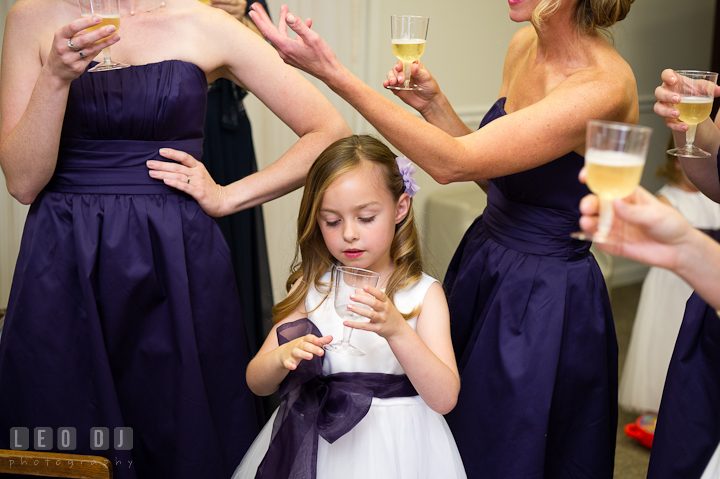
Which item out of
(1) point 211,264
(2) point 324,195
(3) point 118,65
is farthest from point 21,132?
(2) point 324,195

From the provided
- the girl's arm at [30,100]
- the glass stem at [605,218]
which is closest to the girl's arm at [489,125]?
the girl's arm at [30,100]

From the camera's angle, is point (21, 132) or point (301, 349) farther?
point (21, 132)

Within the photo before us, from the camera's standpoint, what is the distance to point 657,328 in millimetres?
3301

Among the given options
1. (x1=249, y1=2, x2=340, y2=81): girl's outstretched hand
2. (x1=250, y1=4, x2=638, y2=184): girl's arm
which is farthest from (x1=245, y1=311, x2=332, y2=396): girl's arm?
(x1=249, y1=2, x2=340, y2=81): girl's outstretched hand

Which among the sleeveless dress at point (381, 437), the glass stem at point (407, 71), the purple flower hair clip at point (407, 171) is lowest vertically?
the sleeveless dress at point (381, 437)

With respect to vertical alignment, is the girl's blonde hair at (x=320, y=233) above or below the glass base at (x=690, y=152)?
below

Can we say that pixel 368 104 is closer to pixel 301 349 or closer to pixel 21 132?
pixel 301 349

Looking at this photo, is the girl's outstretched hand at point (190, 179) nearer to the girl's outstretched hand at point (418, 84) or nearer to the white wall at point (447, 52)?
the girl's outstretched hand at point (418, 84)

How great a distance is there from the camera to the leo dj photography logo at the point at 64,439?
1681 mm

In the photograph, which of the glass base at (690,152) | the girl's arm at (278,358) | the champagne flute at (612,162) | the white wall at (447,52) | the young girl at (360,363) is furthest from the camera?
the white wall at (447,52)

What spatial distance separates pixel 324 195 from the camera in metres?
1.69

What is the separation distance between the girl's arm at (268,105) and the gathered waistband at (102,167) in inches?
1.9

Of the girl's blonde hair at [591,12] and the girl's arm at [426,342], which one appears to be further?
the girl's blonde hair at [591,12]

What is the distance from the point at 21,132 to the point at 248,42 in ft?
2.09
